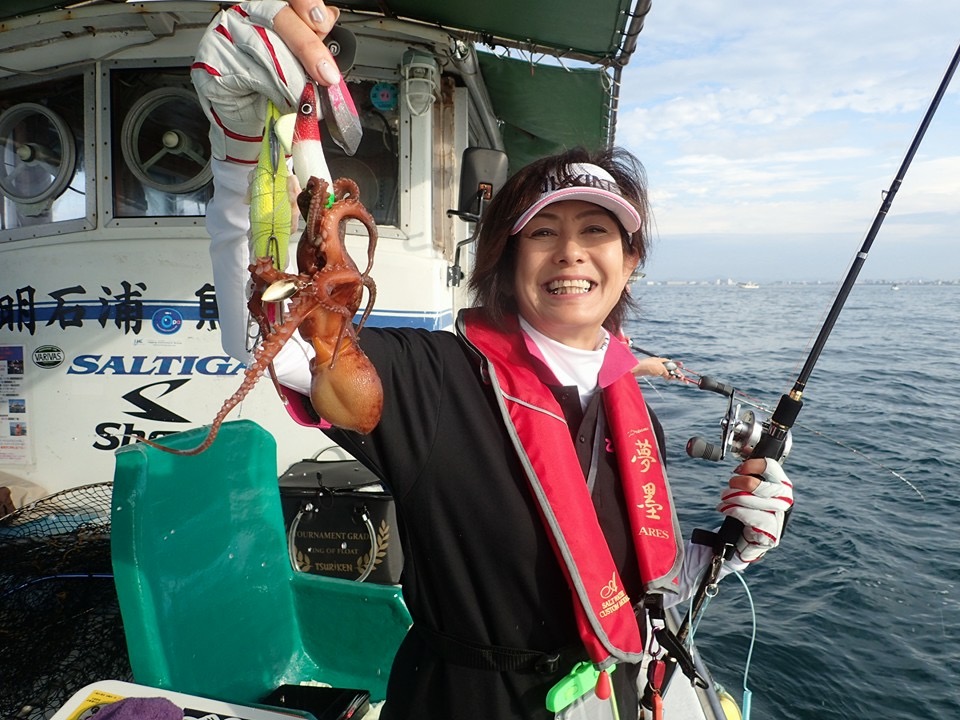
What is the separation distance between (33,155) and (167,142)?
1102 millimetres

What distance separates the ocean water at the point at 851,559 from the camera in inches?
181

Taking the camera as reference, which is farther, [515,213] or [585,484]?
[515,213]

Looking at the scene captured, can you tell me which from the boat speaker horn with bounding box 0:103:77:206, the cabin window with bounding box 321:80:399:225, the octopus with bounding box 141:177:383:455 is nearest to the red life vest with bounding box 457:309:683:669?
the octopus with bounding box 141:177:383:455

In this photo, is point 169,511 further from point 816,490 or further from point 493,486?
point 816,490

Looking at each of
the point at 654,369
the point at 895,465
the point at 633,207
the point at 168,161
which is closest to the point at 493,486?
the point at 633,207

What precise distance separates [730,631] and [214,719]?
4705 millimetres

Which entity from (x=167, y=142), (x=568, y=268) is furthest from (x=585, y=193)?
(x=167, y=142)

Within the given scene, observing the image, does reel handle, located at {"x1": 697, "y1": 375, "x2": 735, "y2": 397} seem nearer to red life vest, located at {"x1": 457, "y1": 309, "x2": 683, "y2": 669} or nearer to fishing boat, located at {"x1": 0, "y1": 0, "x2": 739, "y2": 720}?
fishing boat, located at {"x1": 0, "y1": 0, "x2": 739, "y2": 720}

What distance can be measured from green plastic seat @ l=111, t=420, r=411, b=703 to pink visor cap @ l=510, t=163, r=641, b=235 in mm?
1417

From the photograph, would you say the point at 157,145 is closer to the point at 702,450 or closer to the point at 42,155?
the point at 42,155

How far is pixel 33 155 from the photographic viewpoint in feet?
14.8

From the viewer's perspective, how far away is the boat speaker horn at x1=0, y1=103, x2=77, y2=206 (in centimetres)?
445

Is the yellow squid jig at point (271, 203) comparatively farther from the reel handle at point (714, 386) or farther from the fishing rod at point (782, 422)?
the reel handle at point (714, 386)

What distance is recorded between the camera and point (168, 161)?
14.4 ft
